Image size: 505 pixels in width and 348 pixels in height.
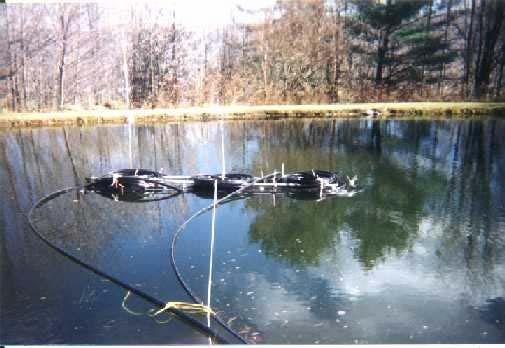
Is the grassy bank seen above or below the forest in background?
below

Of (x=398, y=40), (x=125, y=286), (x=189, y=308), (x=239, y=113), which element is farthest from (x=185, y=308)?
(x=398, y=40)

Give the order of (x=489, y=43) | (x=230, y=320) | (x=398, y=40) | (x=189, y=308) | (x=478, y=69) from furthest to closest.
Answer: (x=398, y=40)
(x=478, y=69)
(x=489, y=43)
(x=189, y=308)
(x=230, y=320)

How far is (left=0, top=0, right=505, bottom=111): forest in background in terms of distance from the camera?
8.20 m

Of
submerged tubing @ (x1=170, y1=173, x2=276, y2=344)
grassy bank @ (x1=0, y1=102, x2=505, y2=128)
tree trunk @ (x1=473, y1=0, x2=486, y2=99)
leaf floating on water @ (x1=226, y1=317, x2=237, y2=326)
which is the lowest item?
leaf floating on water @ (x1=226, y1=317, x2=237, y2=326)

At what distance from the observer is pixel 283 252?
4957 mm

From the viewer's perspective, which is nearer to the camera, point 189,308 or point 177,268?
point 189,308

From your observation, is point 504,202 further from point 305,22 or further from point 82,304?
point 305,22

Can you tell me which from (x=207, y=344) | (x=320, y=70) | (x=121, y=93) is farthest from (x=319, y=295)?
(x=320, y=70)

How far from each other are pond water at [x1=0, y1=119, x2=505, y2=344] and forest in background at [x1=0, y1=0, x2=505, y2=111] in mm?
1218

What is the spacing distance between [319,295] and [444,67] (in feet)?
23.4

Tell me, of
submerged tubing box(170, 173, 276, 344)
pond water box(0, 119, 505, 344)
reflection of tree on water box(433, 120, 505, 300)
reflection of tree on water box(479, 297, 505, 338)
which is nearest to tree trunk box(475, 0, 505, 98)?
reflection of tree on water box(433, 120, 505, 300)

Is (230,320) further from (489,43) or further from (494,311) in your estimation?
(489,43)

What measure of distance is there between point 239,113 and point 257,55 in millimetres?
1588

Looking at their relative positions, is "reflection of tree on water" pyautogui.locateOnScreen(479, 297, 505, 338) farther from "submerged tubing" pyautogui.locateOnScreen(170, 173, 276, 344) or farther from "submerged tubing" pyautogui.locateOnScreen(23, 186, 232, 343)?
"submerged tubing" pyautogui.locateOnScreen(23, 186, 232, 343)
